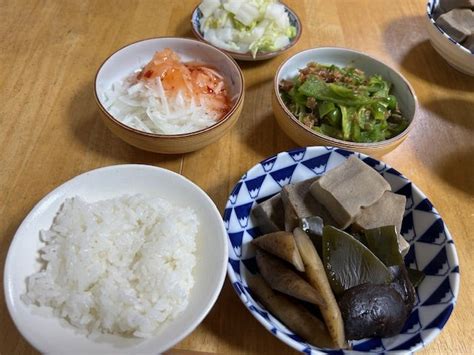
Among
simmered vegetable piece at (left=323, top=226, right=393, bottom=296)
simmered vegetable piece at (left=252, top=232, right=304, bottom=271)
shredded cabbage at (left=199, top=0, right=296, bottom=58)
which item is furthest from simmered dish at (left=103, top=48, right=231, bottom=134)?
simmered vegetable piece at (left=323, top=226, right=393, bottom=296)

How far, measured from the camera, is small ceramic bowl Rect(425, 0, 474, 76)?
190 centimetres

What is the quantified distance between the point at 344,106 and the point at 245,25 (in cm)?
67

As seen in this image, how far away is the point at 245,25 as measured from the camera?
77.2 inches

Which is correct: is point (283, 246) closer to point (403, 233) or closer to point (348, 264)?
point (348, 264)

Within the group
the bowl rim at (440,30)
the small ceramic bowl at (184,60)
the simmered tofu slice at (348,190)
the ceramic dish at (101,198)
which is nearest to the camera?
the ceramic dish at (101,198)

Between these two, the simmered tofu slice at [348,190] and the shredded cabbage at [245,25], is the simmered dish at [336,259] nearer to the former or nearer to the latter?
the simmered tofu slice at [348,190]

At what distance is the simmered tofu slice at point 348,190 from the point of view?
4.00ft

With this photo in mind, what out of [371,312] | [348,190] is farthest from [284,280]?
[348,190]

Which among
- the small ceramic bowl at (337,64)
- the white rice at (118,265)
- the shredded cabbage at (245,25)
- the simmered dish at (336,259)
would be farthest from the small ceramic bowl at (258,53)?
the white rice at (118,265)

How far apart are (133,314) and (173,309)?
0.32ft

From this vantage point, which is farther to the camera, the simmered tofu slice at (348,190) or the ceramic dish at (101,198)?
the simmered tofu slice at (348,190)

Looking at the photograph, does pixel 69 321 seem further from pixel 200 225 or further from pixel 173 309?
pixel 200 225

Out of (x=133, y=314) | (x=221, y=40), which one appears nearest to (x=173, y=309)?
(x=133, y=314)

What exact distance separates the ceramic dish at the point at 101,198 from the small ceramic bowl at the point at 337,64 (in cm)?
47
